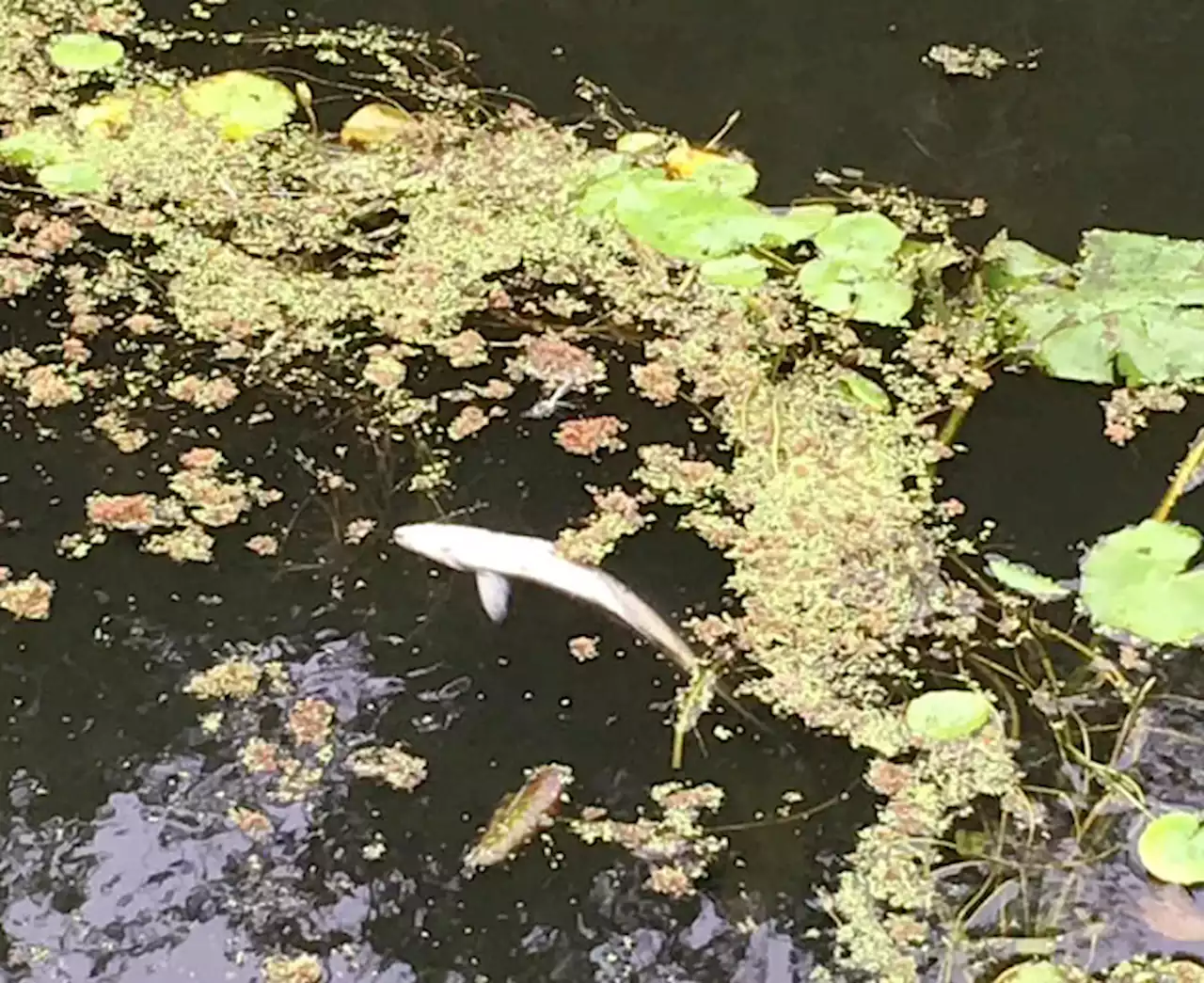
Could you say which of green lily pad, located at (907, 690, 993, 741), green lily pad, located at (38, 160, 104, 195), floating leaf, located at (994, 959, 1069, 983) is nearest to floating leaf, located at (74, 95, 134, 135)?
green lily pad, located at (38, 160, 104, 195)

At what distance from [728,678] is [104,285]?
3.74 feet

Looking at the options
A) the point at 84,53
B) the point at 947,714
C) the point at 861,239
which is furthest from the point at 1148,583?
the point at 84,53

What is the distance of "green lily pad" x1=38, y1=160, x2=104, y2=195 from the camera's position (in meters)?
2.68

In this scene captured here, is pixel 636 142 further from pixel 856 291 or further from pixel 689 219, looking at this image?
pixel 856 291

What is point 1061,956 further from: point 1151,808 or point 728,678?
point 728,678

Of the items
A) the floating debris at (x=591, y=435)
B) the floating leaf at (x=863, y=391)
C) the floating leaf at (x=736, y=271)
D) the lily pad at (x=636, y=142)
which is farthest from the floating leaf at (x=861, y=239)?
the floating debris at (x=591, y=435)

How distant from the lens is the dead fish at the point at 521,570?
210 cm

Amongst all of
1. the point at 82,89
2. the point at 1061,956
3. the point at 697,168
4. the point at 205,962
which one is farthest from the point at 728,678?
the point at 82,89

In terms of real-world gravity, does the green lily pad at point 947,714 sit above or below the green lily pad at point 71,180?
below

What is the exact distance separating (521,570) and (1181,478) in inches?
35.7

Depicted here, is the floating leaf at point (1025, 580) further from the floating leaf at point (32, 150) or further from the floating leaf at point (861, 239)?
the floating leaf at point (32, 150)

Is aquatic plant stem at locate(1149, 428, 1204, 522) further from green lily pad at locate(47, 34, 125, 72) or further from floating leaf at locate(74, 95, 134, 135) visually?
green lily pad at locate(47, 34, 125, 72)

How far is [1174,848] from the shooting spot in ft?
6.10

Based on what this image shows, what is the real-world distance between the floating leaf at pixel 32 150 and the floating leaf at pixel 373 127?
45 centimetres
